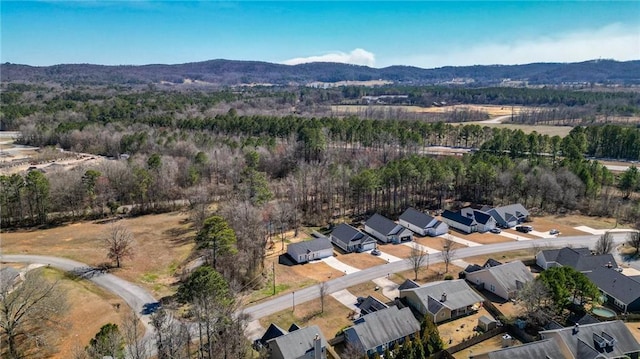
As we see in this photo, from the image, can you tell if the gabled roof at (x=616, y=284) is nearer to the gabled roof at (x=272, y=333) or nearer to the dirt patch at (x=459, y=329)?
the dirt patch at (x=459, y=329)

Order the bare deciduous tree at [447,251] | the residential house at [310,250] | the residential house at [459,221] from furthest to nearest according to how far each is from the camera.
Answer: the residential house at [459,221] → the residential house at [310,250] → the bare deciduous tree at [447,251]

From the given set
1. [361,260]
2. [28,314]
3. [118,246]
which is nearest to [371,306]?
[361,260]

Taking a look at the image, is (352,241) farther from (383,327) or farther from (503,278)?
(383,327)

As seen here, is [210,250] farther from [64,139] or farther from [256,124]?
[64,139]

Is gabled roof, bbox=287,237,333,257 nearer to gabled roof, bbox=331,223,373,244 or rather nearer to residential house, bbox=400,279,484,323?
gabled roof, bbox=331,223,373,244

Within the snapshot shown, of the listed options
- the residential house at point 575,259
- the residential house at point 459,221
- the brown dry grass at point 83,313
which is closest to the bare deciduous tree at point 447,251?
the residential house at point 459,221
